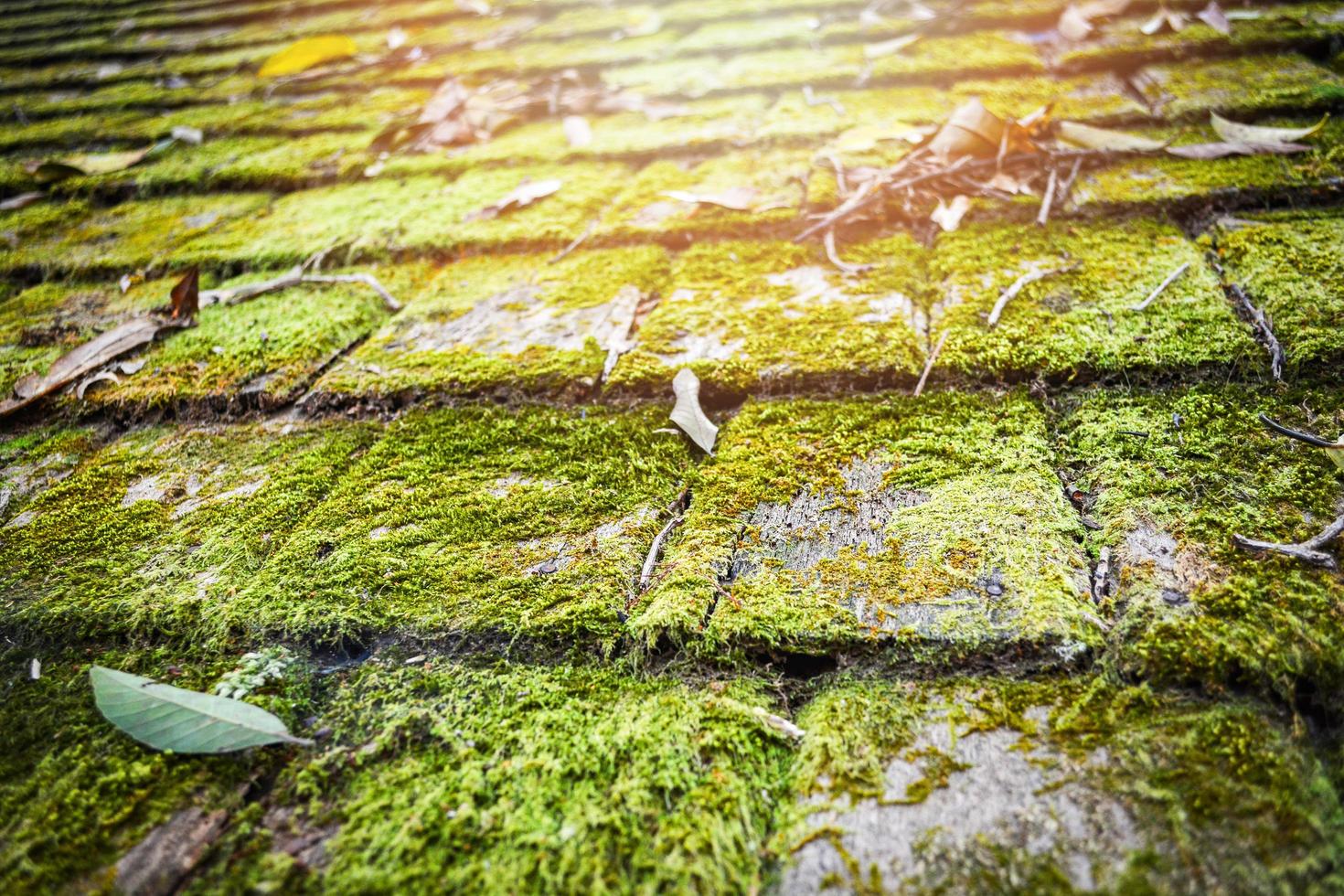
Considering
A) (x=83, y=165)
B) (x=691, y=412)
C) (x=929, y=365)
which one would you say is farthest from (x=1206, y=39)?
(x=83, y=165)

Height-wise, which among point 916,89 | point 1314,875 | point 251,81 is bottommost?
point 1314,875

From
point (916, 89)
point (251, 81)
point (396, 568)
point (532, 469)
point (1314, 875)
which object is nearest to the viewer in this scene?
point (1314, 875)

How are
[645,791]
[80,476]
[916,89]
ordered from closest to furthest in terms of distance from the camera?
[645,791]
[80,476]
[916,89]

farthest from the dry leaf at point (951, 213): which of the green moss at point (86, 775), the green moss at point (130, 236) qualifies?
the green moss at point (130, 236)

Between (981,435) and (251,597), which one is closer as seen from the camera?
(251,597)

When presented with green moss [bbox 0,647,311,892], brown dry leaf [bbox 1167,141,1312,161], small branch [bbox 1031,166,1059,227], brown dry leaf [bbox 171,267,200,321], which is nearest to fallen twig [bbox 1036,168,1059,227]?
small branch [bbox 1031,166,1059,227]

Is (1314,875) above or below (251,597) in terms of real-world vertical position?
below

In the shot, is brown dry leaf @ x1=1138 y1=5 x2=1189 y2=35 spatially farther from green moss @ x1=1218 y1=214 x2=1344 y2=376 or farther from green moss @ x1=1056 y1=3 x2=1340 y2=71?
green moss @ x1=1218 y1=214 x2=1344 y2=376

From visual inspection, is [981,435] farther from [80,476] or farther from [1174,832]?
[80,476]

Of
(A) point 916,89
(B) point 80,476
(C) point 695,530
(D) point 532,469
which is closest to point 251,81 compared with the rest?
(B) point 80,476
